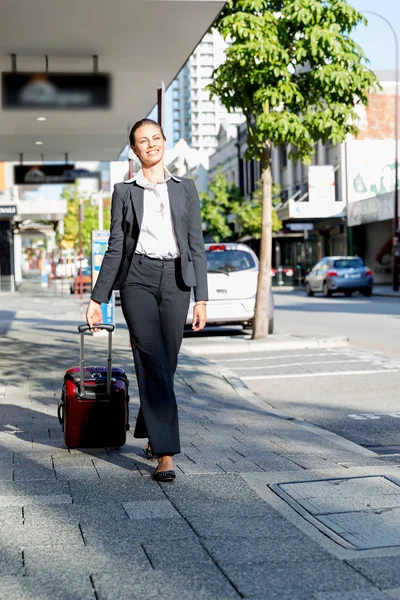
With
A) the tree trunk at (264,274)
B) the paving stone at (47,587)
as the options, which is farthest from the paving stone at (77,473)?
the tree trunk at (264,274)

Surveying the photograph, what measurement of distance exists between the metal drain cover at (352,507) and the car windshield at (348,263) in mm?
32966

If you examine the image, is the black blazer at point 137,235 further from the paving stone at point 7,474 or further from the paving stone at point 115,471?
the paving stone at point 7,474

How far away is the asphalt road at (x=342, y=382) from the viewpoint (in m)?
8.27

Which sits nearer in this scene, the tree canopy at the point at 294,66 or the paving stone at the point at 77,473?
the paving stone at the point at 77,473

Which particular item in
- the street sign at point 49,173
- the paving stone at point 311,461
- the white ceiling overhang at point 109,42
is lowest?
the paving stone at point 311,461

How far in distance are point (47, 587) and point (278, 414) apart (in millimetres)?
5139

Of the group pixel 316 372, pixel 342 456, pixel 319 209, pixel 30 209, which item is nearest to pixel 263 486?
pixel 342 456

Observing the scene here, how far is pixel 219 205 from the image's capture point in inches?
2761

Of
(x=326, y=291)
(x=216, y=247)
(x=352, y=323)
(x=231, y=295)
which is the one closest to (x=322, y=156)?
(x=326, y=291)

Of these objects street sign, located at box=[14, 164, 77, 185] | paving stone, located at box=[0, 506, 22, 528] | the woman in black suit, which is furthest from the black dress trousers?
street sign, located at box=[14, 164, 77, 185]

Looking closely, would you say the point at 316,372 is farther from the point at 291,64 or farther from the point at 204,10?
the point at 291,64

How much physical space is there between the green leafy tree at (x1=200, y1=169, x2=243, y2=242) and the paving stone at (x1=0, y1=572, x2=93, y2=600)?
65.1m

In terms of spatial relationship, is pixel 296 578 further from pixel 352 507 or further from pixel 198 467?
pixel 198 467

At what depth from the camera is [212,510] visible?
4656 millimetres
